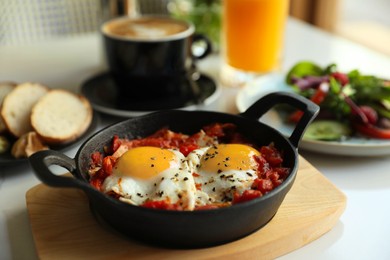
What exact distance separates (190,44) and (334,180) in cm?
75

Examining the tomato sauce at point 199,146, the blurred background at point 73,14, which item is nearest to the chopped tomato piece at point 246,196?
the tomato sauce at point 199,146

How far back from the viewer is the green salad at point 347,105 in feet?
4.70

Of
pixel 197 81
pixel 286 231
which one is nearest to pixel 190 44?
pixel 197 81

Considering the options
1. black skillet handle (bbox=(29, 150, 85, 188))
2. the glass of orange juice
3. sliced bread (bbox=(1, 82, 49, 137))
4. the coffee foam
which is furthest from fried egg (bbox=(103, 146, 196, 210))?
the glass of orange juice

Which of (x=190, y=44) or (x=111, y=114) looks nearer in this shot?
(x=111, y=114)

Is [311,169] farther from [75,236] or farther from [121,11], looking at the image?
[121,11]

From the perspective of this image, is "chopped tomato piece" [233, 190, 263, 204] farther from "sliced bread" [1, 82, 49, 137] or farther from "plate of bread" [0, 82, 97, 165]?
"sliced bread" [1, 82, 49, 137]

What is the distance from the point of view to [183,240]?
0.94m

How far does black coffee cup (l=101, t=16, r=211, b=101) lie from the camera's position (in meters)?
1.61

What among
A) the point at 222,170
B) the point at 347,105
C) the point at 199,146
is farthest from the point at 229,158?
the point at 347,105

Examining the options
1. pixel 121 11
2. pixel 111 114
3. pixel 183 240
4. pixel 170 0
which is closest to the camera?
pixel 183 240

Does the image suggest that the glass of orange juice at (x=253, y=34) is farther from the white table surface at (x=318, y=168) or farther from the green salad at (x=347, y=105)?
the green salad at (x=347, y=105)

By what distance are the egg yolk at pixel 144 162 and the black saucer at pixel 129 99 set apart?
0.48 metres

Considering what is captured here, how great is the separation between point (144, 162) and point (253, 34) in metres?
1.03
